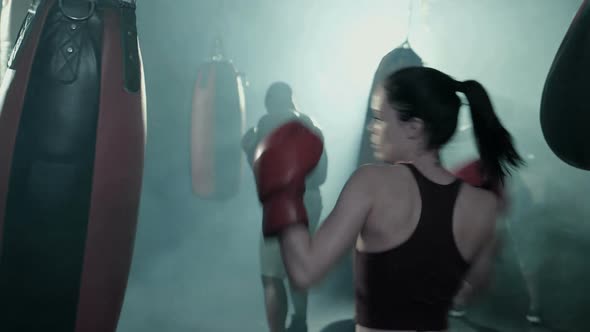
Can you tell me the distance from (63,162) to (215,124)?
153 centimetres

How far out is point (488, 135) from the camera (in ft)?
3.29

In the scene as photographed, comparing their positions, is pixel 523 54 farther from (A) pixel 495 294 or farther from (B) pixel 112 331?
(B) pixel 112 331

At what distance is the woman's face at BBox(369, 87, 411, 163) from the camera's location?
3.13 feet

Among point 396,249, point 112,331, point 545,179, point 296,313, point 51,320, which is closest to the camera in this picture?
point 396,249

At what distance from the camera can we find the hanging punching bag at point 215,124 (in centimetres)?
258

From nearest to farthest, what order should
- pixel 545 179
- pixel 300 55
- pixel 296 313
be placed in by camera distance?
pixel 296 313
pixel 545 179
pixel 300 55

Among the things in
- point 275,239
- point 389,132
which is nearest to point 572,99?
point 389,132

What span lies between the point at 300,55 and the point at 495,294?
171 cm

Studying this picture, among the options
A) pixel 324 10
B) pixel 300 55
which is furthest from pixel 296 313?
pixel 324 10

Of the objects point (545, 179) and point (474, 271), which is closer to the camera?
point (474, 271)

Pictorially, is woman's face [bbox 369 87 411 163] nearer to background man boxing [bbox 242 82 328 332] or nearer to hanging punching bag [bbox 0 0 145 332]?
hanging punching bag [bbox 0 0 145 332]

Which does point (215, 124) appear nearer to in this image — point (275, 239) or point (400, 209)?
point (275, 239)

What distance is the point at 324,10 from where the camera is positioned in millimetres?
3502

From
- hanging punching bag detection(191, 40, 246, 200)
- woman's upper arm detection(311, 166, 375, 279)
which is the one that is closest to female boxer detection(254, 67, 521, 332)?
woman's upper arm detection(311, 166, 375, 279)
